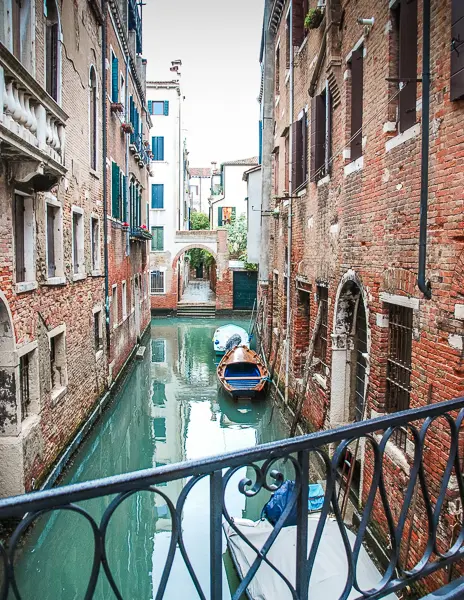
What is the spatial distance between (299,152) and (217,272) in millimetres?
18482

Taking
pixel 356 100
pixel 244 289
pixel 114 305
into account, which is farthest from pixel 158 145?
pixel 356 100

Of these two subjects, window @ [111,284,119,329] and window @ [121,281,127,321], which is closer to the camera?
window @ [111,284,119,329]

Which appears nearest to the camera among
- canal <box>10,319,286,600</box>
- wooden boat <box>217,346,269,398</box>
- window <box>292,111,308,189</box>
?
canal <box>10,319,286,600</box>

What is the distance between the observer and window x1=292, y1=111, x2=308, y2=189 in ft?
33.1

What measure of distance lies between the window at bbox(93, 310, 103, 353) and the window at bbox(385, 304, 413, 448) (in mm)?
7132

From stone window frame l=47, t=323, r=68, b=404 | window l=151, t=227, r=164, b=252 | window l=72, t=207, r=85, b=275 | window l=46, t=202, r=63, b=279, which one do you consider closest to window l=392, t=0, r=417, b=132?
window l=46, t=202, r=63, b=279

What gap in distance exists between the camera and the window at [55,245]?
8195mm

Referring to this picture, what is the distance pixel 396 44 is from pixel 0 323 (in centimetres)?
517

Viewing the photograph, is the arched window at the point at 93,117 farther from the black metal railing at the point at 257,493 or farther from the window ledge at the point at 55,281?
the black metal railing at the point at 257,493

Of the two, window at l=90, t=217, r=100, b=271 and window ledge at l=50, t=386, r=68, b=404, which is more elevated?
window at l=90, t=217, r=100, b=271

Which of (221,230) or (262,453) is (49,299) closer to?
(262,453)

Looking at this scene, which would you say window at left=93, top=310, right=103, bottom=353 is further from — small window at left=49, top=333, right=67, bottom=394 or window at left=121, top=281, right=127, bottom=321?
window at left=121, top=281, right=127, bottom=321

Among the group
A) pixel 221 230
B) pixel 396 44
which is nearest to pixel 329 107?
pixel 396 44

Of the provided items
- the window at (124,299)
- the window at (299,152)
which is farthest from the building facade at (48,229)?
the window at (299,152)
